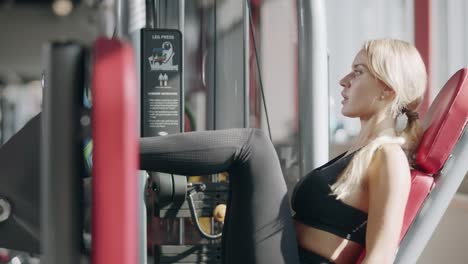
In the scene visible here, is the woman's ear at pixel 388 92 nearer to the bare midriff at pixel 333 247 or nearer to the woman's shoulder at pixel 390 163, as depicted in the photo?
the woman's shoulder at pixel 390 163

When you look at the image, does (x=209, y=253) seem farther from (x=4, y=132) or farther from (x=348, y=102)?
(x=4, y=132)

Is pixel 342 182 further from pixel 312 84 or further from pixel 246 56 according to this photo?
pixel 246 56

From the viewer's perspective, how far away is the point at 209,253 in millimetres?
2402

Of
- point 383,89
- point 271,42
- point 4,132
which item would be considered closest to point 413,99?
point 383,89

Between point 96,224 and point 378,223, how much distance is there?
2.65ft

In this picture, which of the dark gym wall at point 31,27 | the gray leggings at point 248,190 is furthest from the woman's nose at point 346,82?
the dark gym wall at point 31,27

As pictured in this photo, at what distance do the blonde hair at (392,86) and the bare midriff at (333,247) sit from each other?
104 millimetres

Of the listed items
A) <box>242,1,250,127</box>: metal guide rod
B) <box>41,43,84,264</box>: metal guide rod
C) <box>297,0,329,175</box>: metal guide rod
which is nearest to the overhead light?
<box>242,1,250,127</box>: metal guide rod

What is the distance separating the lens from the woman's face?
69.1 inches

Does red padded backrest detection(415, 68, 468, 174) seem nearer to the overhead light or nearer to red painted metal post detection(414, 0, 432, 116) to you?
red painted metal post detection(414, 0, 432, 116)

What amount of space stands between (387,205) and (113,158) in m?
0.81

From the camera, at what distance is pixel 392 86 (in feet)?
5.61

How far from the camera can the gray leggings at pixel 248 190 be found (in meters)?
1.44

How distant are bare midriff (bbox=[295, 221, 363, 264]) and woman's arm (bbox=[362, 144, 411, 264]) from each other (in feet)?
0.35
